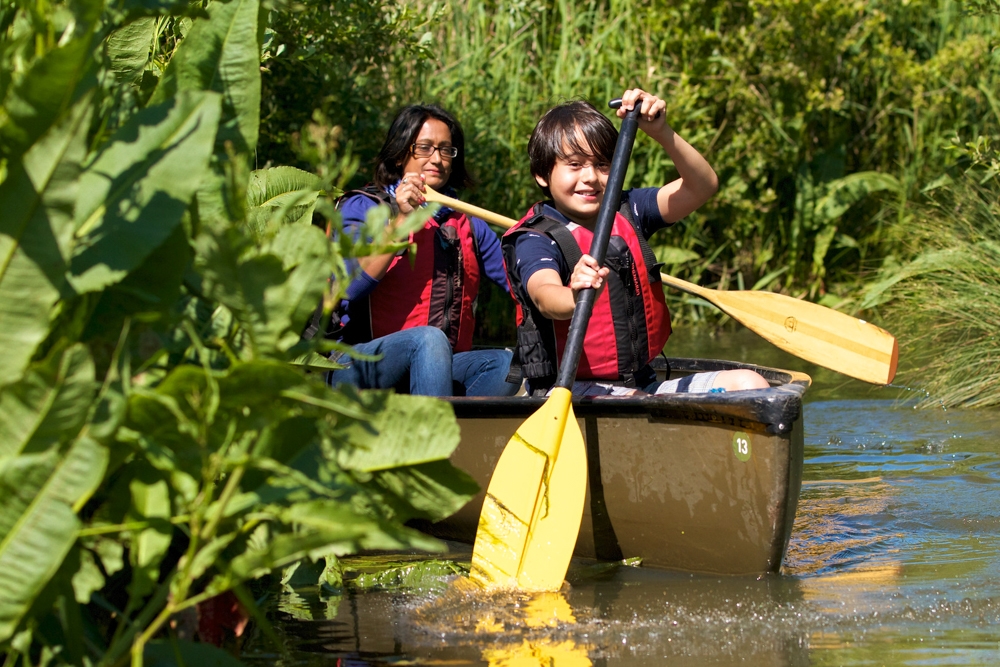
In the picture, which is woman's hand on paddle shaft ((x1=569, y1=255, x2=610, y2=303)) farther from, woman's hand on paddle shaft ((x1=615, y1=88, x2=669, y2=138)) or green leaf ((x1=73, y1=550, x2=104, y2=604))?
green leaf ((x1=73, y1=550, x2=104, y2=604))

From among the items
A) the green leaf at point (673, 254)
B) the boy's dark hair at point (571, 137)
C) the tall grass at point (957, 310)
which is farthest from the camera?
the green leaf at point (673, 254)

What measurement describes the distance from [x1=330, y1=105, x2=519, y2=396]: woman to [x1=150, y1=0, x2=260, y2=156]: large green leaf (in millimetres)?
1667

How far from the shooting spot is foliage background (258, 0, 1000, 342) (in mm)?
7160

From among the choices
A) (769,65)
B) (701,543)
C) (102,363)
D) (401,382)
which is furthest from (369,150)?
(102,363)

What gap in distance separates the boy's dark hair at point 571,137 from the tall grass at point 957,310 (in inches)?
89.7

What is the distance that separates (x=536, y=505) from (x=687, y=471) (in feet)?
1.33

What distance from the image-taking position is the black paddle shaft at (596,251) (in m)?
2.99

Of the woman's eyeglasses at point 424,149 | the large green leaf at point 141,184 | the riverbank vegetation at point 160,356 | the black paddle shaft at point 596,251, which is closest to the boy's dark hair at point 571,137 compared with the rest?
the black paddle shaft at point 596,251

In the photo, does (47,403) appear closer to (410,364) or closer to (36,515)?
(36,515)

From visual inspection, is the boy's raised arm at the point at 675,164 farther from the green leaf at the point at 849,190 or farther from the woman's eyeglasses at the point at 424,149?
the green leaf at the point at 849,190

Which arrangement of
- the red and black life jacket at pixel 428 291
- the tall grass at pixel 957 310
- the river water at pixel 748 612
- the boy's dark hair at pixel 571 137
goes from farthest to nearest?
the tall grass at pixel 957 310
the red and black life jacket at pixel 428 291
the boy's dark hair at pixel 571 137
the river water at pixel 748 612

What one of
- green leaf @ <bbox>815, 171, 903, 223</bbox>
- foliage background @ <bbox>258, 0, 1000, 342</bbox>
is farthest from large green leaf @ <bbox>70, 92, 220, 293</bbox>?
green leaf @ <bbox>815, 171, 903, 223</bbox>

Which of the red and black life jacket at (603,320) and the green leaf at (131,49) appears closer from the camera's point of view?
the green leaf at (131,49)

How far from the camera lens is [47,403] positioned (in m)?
1.56
